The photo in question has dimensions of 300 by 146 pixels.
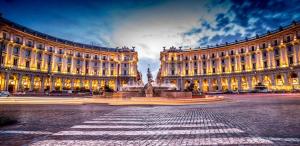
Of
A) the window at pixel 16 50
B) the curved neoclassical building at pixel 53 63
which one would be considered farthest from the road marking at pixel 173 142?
the window at pixel 16 50

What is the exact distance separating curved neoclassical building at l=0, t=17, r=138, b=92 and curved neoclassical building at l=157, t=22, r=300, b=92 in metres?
22.4

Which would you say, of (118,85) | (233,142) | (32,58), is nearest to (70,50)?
(32,58)

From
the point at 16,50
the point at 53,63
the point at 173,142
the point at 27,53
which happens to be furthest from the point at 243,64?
the point at 16,50

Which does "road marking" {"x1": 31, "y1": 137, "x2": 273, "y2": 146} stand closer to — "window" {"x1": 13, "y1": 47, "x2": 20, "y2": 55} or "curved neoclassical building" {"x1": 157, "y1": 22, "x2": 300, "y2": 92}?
"curved neoclassical building" {"x1": 157, "y1": 22, "x2": 300, "y2": 92}

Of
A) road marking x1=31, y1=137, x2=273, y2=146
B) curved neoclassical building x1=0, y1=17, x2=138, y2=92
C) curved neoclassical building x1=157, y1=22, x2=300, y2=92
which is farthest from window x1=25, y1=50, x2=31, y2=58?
road marking x1=31, y1=137, x2=273, y2=146

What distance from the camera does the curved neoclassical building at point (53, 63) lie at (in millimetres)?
43878

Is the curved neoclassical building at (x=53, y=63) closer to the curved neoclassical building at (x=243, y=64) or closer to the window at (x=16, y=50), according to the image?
the window at (x=16, y=50)

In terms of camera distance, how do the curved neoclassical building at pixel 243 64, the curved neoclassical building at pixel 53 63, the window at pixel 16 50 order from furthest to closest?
the curved neoclassical building at pixel 243 64
the window at pixel 16 50
the curved neoclassical building at pixel 53 63

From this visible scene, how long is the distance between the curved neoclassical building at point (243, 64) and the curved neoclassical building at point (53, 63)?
22.4 metres

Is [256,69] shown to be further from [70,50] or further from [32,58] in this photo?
[32,58]

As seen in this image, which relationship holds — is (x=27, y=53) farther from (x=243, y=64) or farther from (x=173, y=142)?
(x=243, y=64)

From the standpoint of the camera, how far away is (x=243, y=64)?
60250mm

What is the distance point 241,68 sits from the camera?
6041cm

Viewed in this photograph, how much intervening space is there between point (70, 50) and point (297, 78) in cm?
7614
